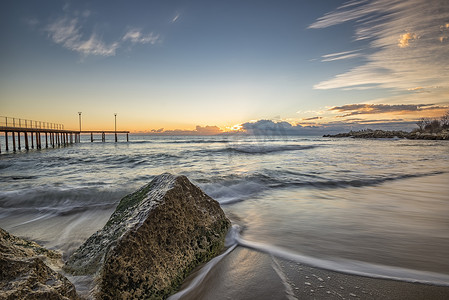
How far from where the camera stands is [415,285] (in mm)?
2334

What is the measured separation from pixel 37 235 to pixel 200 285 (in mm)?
3444

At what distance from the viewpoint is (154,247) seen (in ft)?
7.20

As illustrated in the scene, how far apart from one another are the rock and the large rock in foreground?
0.38 meters

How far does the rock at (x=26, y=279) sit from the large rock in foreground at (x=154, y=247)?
0.38 m

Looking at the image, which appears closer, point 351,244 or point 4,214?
point 351,244

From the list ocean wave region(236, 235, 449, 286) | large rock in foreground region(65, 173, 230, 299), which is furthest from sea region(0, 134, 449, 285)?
large rock in foreground region(65, 173, 230, 299)

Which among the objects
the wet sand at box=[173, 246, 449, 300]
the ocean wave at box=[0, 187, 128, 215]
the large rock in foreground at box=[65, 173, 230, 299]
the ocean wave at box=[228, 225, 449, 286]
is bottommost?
the ocean wave at box=[0, 187, 128, 215]

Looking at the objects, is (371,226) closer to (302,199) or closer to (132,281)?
(302,199)

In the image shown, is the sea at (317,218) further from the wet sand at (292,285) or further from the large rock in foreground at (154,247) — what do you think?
the large rock in foreground at (154,247)

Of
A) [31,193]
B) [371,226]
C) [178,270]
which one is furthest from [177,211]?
[31,193]

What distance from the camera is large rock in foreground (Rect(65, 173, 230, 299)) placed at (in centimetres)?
197

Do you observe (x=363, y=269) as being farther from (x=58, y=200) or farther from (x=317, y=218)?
(x=58, y=200)

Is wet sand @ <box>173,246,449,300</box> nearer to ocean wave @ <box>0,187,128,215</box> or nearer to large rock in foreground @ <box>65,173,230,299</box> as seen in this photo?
large rock in foreground @ <box>65,173,230,299</box>

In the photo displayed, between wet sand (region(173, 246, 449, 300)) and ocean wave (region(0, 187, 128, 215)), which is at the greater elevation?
wet sand (region(173, 246, 449, 300))
